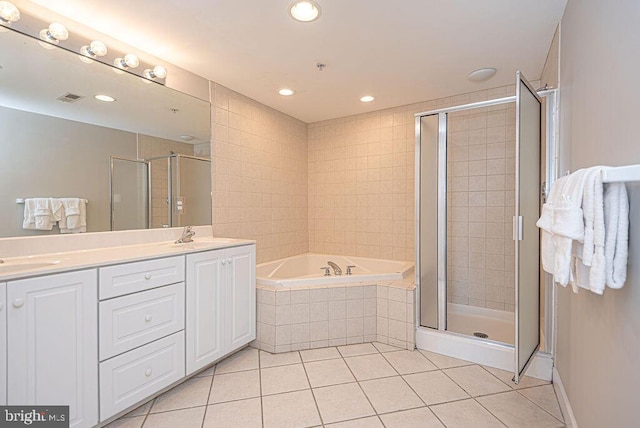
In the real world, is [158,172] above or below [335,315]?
above

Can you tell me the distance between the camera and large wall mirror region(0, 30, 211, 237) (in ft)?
5.50

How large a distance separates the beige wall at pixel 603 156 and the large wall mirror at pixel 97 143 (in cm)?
254

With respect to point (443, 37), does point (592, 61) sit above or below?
below

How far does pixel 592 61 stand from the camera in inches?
51.7

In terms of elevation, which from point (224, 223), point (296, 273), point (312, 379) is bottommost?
point (312, 379)

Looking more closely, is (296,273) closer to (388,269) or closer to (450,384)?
(388,269)

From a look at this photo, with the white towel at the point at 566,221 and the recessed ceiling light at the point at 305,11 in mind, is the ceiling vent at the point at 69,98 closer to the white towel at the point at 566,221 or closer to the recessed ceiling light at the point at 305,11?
the recessed ceiling light at the point at 305,11

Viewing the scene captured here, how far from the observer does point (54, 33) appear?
68.6 inches

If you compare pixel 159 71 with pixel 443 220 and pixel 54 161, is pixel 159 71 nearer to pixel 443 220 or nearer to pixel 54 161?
pixel 54 161

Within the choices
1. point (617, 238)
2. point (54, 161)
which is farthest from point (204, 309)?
point (617, 238)

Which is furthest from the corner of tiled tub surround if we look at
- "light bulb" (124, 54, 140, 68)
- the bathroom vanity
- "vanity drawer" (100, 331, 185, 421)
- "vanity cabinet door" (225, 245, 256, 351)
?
"light bulb" (124, 54, 140, 68)

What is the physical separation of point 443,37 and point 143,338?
2.60m

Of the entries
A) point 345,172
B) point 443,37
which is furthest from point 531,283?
point 345,172

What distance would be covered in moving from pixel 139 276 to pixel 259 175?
5.85 ft
